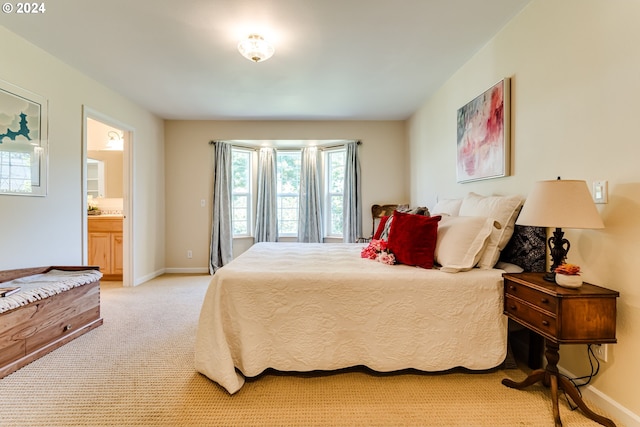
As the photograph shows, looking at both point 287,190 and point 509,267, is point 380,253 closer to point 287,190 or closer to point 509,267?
point 509,267

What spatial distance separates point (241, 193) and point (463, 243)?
3.83 m

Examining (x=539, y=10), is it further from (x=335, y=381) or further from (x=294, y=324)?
(x=335, y=381)

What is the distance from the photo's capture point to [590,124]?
1.47 m

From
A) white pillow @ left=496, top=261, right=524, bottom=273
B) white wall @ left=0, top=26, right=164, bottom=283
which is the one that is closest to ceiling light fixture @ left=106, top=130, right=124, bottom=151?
white wall @ left=0, top=26, right=164, bottom=283

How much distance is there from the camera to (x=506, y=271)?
1792mm

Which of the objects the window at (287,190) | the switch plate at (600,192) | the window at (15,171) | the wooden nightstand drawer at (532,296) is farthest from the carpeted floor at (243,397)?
the window at (287,190)

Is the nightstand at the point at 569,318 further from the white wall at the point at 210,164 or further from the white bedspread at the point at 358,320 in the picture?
the white wall at the point at 210,164

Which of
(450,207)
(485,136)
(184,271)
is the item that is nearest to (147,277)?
(184,271)

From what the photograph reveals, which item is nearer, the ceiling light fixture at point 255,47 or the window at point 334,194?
the ceiling light fixture at point 255,47

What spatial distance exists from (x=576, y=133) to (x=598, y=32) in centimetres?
49

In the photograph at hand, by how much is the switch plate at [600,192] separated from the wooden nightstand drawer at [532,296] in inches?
22.0

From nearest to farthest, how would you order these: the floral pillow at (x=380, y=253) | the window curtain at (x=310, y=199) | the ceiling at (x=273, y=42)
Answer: the ceiling at (x=273, y=42)
the floral pillow at (x=380, y=253)
the window curtain at (x=310, y=199)

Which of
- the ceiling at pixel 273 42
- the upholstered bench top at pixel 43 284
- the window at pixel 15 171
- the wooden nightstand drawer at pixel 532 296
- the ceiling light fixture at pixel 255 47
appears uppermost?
the ceiling at pixel 273 42

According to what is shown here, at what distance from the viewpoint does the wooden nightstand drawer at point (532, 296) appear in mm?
1330
